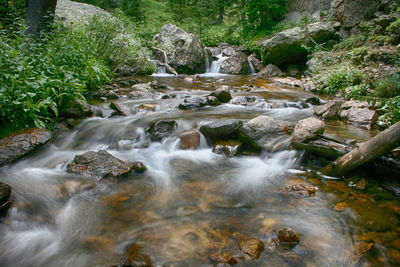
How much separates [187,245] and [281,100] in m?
7.26

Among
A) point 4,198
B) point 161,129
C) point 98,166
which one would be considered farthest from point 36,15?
point 4,198

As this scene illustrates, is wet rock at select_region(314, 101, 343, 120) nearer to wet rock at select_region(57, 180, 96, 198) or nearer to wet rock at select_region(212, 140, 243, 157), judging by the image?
wet rock at select_region(212, 140, 243, 157)

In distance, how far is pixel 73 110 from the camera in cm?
595

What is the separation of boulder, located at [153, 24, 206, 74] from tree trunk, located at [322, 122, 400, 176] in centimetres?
1184

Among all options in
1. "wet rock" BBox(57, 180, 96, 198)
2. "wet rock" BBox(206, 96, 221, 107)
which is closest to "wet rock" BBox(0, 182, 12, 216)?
"wet rock" BBox(57, 180, 96, 198)

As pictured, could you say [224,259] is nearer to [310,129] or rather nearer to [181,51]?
[310,129]

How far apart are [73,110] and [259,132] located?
14.1 ft

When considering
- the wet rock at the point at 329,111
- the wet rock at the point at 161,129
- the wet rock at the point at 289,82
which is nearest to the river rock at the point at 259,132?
the wet rock at the point at 161,129

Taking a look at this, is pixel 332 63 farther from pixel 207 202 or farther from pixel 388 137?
pixel 207 202

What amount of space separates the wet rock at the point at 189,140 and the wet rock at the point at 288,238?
2934mm

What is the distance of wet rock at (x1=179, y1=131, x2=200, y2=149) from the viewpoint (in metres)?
5.38

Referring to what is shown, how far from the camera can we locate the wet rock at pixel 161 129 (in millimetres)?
5672

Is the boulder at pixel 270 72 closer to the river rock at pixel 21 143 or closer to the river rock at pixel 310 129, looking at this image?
the river rock at pixel 310 129

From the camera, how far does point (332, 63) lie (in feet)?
37.8
